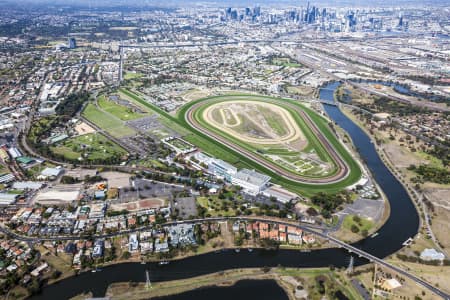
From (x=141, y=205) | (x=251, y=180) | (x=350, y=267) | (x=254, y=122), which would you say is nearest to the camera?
(x=350, y=267)

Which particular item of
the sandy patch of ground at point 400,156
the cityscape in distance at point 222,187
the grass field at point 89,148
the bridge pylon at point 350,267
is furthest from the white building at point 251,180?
the sandy patch of ground at point 400,156

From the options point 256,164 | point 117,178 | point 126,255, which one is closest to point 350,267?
point 126,255

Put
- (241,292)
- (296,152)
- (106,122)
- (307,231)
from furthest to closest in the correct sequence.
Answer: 1. (106,122)
2. (296,152)
3. (307,231)
4. (241,292)

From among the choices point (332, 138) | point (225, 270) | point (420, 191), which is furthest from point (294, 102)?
point (225, 270)

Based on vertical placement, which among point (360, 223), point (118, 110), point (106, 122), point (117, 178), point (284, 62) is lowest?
point (360, 223)

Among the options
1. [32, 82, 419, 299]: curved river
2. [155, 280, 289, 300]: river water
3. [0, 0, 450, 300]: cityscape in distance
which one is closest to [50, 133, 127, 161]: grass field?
[0, 0, 450, 300]: cityscape in distance

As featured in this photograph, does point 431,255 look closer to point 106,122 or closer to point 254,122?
point 254,122

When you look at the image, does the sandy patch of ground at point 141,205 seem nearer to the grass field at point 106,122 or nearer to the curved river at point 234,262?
the curved river at point 234,262
